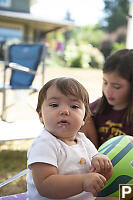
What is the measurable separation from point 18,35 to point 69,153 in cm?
1694

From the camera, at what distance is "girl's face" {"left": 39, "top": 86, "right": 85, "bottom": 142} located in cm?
98

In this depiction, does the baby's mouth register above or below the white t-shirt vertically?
above

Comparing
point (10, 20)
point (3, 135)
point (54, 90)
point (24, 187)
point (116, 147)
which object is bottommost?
point (24, 187)

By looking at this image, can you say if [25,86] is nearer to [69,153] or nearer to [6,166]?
[6,166]

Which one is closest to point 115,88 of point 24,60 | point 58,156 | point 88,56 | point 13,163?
point 58,156

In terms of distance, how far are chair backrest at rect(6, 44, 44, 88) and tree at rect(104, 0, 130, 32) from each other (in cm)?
1604

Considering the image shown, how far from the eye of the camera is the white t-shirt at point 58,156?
0.94 m

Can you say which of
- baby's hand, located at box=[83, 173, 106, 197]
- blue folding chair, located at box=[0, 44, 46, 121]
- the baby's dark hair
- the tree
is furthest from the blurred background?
baby's hand, located at box=[83, 173, 106, 197]

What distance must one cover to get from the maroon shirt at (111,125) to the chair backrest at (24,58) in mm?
2295

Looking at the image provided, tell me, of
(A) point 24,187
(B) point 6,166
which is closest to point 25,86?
(B) point 6,166

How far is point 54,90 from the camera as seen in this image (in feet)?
3.35

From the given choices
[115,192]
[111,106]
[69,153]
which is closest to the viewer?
[69,153]

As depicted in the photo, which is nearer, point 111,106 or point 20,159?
point 111,106

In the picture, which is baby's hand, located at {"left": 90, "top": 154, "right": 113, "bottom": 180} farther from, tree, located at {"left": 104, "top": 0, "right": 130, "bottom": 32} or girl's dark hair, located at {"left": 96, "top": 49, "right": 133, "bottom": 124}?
tree, located at {"left": 104, "top": 0, "right": 130, "bottom": 32}
